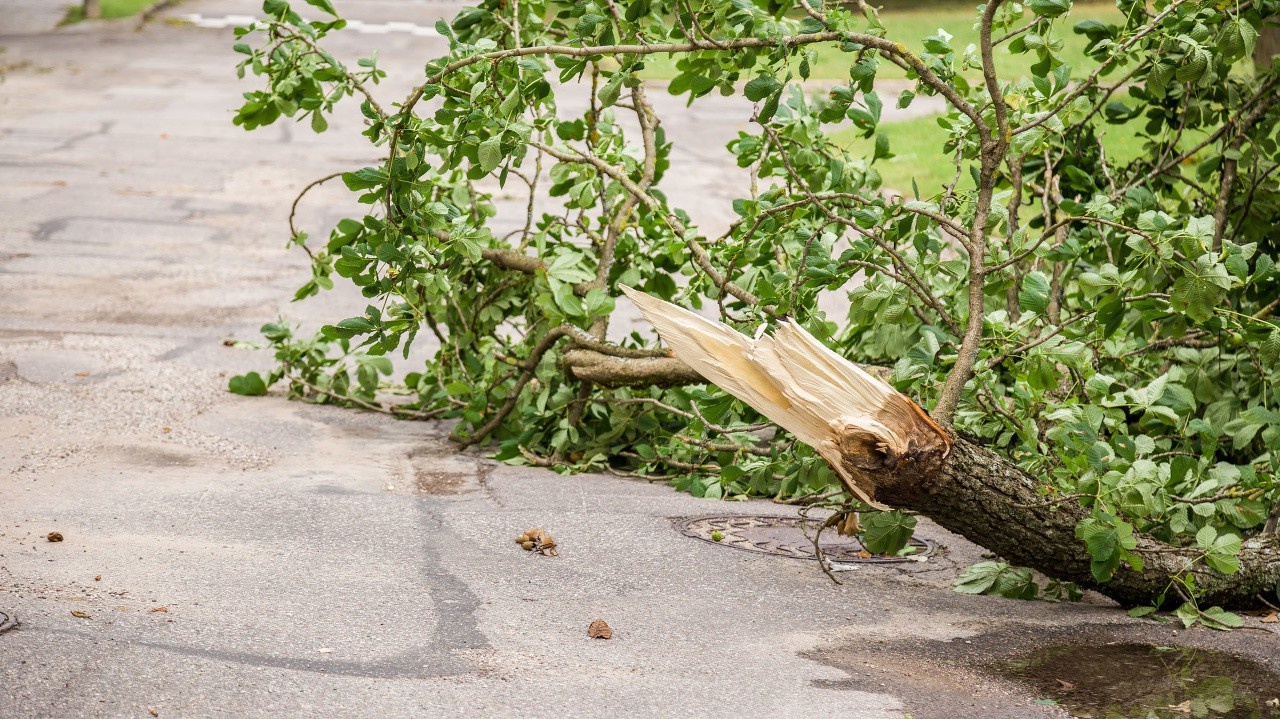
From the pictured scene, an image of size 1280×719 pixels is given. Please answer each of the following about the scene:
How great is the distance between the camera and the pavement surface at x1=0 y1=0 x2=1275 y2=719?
139 inches

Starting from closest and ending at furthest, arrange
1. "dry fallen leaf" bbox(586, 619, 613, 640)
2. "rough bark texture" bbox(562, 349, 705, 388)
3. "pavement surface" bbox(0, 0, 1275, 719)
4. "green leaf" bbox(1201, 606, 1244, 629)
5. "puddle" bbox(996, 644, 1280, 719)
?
"pavement surface" bbox(0, 0, 1275, 719)
"puddle" bbox(996, 644, 1280, 719)
"dry fallen leaf" bbox(586, 619, 613, 640)
"green leaf" bbox(1201, 606, 1244, 629)
"rough bark texture" bbox(562, 349, 705, 388)

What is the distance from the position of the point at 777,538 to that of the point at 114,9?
2534 cm

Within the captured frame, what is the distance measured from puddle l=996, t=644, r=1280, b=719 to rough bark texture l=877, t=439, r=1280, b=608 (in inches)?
12.2

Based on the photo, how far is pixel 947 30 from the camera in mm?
20859

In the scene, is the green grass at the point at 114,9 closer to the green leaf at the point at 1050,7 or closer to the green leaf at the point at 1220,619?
the green leaf at the point at 1050,7

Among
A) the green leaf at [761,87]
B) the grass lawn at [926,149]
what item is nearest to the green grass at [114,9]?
the grass lawn at [926,149]

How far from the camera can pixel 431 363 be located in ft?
22.3

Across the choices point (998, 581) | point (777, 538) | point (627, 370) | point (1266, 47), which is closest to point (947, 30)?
point (1266, 47)

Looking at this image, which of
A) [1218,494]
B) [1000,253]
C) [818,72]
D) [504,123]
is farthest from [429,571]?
[818,72]

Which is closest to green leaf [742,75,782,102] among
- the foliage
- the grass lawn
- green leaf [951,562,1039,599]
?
the foliage

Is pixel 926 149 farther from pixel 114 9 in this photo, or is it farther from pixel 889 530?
pixel 114 9

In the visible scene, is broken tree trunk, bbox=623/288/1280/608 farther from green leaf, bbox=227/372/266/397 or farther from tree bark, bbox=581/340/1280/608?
green leaf, bbox=227/372/266/397

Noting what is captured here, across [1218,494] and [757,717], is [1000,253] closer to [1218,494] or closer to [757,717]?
[1218,494]

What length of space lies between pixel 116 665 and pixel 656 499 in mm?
2498
